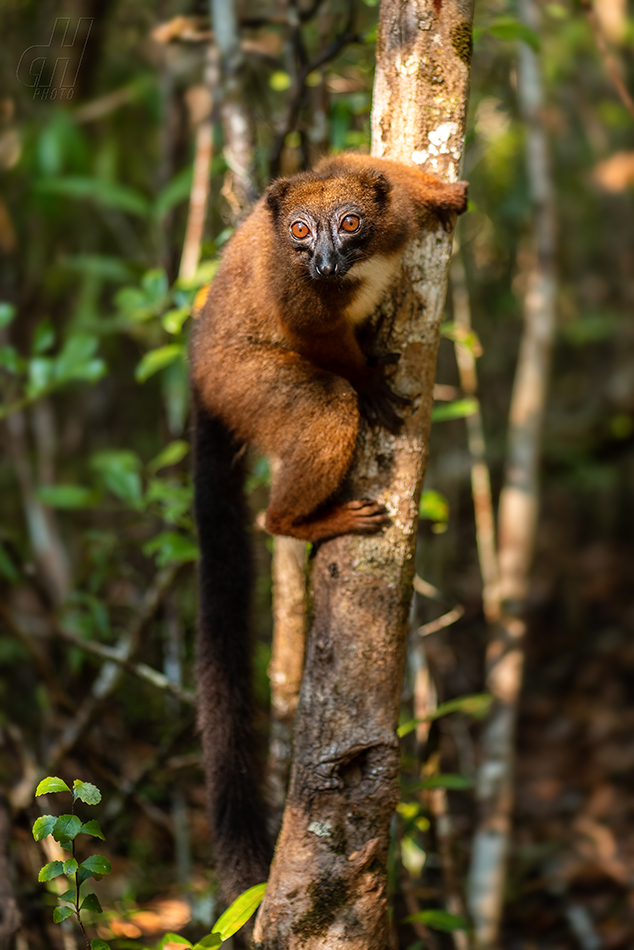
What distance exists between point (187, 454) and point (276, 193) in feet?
8.08

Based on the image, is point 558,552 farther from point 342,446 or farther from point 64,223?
point 342,446

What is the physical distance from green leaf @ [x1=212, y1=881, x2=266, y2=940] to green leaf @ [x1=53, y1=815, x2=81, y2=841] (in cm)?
56

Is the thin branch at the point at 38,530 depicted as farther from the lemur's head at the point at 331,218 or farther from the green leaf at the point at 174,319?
the lemur's head at the point at 331,218

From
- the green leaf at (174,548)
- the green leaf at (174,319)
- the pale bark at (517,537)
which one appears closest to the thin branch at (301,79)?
the green leaf at (174,319)

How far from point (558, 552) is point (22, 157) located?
728 cm

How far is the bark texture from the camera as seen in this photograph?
2369mm

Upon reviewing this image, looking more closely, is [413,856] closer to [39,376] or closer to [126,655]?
[126,655]

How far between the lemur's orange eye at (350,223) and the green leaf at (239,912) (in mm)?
2227

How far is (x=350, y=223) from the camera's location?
2.88 meters

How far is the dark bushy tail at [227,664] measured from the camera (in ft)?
9.01

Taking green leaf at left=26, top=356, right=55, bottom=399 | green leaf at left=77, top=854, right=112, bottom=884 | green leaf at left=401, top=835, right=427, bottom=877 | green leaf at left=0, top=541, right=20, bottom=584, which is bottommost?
green leaf at left=401, top=835, right=427, bottom=877

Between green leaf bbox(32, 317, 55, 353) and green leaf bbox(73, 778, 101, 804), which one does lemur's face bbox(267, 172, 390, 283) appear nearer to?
green leaf bbox(32, 317, 55, 353)

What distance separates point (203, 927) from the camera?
12.0ft

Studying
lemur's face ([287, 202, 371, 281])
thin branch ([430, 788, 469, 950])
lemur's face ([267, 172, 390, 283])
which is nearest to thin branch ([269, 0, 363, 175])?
lemur's face ([267, 172, 390, 283])
